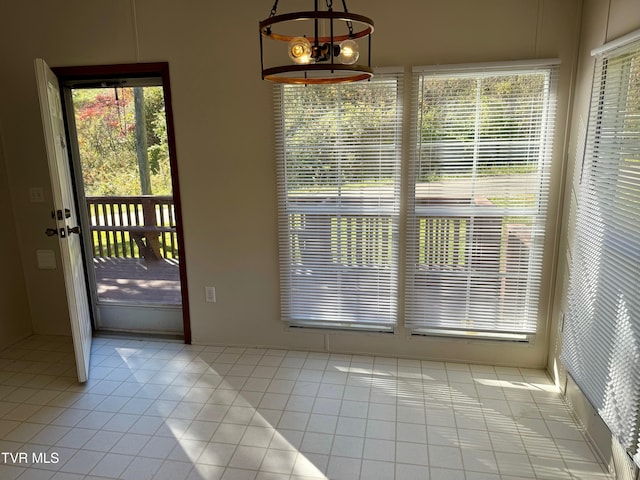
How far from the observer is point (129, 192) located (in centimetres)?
356

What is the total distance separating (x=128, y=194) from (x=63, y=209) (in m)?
0.80

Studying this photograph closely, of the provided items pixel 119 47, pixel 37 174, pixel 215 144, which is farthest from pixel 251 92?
pixel 37 174

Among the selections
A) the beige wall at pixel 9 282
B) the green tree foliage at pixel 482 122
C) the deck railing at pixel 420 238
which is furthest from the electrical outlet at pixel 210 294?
the green tree foliage at pixel 482 122

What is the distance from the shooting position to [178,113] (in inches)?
125

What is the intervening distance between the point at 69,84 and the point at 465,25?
2.94m

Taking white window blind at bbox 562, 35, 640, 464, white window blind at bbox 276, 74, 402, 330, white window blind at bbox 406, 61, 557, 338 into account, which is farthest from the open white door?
white window blind at bbox 562, 35, 640, 464

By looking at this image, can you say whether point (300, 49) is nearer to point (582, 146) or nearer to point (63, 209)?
point (582, 146)

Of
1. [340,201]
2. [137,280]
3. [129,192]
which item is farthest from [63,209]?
[340,201]

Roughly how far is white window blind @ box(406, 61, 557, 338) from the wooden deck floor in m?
1.97

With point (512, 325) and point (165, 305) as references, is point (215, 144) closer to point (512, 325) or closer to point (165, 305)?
point (165, 305)

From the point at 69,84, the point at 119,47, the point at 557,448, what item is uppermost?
the point at 119,47

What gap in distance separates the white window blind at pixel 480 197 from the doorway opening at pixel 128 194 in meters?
1.81

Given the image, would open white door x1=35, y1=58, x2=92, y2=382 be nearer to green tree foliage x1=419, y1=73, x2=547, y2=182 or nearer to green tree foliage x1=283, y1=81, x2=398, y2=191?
green tree foliage x1=283, y1=81, x2=398, y2=191

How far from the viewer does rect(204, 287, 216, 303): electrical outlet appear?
11.2ft
